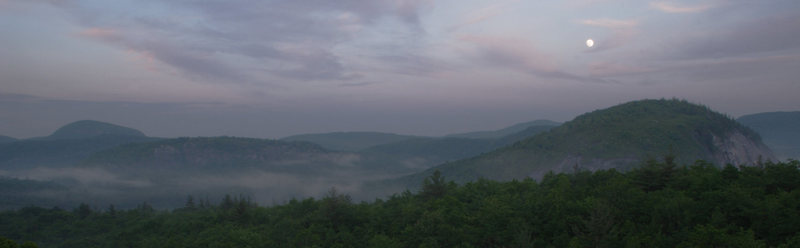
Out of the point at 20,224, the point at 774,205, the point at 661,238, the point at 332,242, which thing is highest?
the point at 774,205

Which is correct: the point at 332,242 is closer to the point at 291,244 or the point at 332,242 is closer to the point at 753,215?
the point at 291,244

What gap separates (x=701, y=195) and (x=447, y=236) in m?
23.8

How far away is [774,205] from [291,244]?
143ft

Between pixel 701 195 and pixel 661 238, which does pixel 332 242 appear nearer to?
pixel 661 238

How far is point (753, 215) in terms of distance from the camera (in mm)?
30578

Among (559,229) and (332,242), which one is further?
(332,242)

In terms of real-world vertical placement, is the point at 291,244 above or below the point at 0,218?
above

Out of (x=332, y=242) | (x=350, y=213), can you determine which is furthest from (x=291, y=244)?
(x=350, y=213)

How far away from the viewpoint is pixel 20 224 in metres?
116

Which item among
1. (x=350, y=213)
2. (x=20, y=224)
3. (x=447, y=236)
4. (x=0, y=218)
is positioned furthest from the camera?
(x=0, y=218)

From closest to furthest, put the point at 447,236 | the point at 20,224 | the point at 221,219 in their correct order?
the point at 447,236 → the point at 221,219 → the point at 20,224

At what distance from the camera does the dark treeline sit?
97.8ft

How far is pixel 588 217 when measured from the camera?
36.2 metres

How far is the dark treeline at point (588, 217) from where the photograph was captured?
29797 mm
